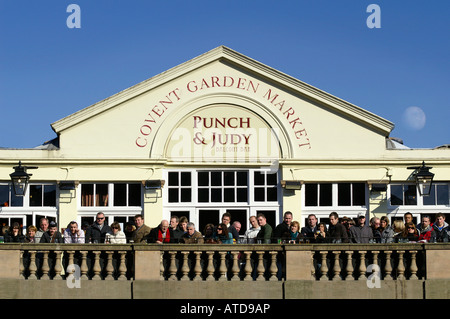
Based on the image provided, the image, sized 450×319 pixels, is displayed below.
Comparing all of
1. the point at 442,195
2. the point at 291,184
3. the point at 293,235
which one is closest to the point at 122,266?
the point at 293,235

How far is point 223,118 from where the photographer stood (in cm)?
2512

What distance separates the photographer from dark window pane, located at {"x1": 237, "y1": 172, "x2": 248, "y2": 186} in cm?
2534

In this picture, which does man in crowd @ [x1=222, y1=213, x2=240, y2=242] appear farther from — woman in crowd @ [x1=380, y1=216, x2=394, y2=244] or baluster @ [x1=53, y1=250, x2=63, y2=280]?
baluster @ [x1=53, y1=250, x2=63, y2=280]

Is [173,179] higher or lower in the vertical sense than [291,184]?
higher

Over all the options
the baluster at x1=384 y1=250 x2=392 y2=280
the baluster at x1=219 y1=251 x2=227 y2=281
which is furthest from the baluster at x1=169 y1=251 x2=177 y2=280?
the baluster at x1=384 y1=250 x2=392 y2=280

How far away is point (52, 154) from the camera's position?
81.7ft

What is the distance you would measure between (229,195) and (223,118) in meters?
2.20

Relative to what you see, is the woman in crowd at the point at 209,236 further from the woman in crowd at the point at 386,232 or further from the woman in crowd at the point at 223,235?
the woman in crowd at the point at 386,232

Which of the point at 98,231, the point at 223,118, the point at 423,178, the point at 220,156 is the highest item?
the point at 223,118

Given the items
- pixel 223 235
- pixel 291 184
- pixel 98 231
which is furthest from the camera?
pixel 291 184

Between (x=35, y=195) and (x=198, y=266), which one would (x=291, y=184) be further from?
(x=198, y=266)

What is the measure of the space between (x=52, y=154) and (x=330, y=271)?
1070 cm
